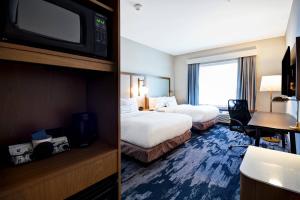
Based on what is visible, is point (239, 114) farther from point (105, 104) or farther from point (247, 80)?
point (105, 104)

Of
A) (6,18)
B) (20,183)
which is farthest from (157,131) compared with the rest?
(6,18)

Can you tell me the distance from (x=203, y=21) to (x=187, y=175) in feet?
9.85

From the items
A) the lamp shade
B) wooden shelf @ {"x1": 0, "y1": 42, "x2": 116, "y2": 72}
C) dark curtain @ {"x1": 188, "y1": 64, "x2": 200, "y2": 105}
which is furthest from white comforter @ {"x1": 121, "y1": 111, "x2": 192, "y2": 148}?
dark curtain @ {"x1": 188, "y1": 64, "x2": 200, "y2": 105}

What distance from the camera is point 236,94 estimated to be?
4.84m

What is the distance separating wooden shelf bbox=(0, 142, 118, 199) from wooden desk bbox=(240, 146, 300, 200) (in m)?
0.72

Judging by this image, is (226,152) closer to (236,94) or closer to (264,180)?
(264,180)

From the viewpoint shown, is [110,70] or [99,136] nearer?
[110,70]

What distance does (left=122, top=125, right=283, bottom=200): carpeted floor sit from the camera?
5.56 feet

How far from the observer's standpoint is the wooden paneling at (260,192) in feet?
2.20

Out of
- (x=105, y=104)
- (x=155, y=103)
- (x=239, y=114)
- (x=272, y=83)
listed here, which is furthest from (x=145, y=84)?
(x=105, y=104)

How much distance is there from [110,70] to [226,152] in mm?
2768

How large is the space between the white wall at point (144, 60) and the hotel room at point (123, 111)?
6 centimetres

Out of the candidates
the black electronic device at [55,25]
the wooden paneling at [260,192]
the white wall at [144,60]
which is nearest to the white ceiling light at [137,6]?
the white wall at [144,60]

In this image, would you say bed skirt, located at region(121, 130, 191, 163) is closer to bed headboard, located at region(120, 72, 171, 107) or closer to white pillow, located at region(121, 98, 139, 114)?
white pillow, located at region(121, 98, 139, 114)
